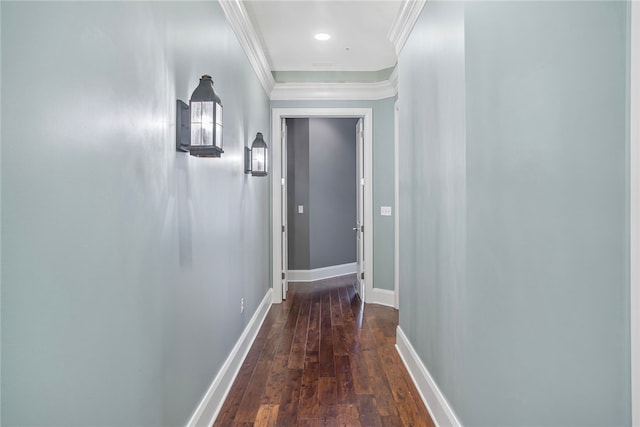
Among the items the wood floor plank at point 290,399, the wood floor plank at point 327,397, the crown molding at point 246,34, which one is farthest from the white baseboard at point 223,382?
the crown molding at point 246,34

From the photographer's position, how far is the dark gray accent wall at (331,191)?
627 centimetres

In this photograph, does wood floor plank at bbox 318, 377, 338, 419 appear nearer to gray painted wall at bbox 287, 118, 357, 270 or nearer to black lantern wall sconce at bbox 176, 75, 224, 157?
black lantern wall sconce at bbox 176, 75, 224, 157

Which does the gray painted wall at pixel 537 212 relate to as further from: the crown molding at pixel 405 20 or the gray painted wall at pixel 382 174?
the gray painted wall at pixel 382 174

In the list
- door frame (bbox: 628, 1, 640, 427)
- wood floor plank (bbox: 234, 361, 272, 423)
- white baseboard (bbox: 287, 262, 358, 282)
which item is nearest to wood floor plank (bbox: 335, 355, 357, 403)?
wood floor plank (bbox: 234, 361, 272, 423)

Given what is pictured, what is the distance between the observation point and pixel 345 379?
2764 millimetres

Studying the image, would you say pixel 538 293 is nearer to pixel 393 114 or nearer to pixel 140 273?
pixel 140 273

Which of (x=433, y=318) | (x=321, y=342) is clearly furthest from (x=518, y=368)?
(x=321, y=342)

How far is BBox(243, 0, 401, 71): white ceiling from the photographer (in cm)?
314

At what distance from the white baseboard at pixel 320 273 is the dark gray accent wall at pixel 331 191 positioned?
73 mm

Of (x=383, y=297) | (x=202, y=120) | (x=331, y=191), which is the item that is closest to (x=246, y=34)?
(x=202, y=120)

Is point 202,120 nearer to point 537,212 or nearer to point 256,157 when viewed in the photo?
point 537,212

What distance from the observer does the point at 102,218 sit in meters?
1.13

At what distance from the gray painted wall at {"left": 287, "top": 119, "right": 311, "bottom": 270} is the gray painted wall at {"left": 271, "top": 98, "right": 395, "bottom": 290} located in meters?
1.40

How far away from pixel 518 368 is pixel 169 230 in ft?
5.02
